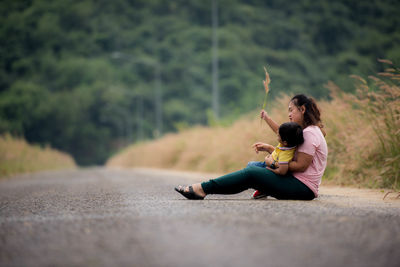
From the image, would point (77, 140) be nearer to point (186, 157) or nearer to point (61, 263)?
point (186, 157)

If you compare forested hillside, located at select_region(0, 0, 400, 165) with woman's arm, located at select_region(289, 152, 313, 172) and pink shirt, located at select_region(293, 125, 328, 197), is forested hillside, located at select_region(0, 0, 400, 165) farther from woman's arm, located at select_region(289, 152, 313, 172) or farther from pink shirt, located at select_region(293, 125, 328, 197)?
woman's arm, located at select_region(289, 152, 313, 172)

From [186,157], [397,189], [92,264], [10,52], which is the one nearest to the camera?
[92,264]

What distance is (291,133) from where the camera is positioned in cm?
526

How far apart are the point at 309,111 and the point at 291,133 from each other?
0.54 meters

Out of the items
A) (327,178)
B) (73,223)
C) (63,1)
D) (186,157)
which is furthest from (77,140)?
(73,223)

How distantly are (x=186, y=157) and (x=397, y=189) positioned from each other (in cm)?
1147

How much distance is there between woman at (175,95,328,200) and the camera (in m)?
5.41

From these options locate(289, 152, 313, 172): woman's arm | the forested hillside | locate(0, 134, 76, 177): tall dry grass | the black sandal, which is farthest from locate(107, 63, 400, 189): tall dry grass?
the forested hillside

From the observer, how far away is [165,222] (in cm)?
386

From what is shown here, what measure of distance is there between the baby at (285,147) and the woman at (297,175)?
65 millimetres

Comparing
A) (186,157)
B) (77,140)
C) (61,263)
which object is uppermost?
(61,263)

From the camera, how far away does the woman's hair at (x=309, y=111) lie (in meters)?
5.64

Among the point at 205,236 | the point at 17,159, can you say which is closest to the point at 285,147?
the point at 205,236

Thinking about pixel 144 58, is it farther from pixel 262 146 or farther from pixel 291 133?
pixel 291 133
